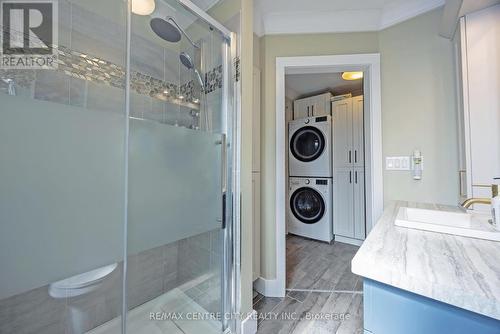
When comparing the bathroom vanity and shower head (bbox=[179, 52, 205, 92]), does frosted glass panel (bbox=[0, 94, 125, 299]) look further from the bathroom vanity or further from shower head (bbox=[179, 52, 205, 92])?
the bathroom vanity

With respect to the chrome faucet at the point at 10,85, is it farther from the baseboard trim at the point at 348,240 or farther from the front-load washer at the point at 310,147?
the baseboard trim at the point at 348,240

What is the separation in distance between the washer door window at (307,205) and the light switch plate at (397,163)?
54.2 inches

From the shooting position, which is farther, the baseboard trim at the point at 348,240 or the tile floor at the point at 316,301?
the baseboard trim at the point at 348,240

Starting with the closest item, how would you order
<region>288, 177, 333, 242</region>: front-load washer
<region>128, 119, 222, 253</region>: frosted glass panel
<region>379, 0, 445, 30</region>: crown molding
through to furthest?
<region>128, 119, 222, 253</region>: frosted glass panel → <region>379, 0, 445, 30</region>: crown molding → <region>288, 177, 333, 242</region>: front-load washer

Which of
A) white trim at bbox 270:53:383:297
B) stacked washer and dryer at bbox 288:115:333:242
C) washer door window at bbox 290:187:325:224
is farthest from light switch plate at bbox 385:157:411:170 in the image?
washer door window at bbox 290:187:325:224

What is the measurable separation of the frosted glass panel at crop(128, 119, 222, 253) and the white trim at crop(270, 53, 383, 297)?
68 cm

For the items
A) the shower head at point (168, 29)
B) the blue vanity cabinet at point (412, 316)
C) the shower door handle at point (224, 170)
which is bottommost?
the blue vanity cabinet at point (412, 316)

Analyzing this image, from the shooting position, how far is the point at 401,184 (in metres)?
1.71

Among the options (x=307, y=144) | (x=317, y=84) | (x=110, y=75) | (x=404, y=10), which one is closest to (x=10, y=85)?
(x=110, y=75)

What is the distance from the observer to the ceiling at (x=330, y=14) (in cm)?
168

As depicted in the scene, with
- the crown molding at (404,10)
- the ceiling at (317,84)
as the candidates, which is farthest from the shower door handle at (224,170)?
the ceiling at (317,84)

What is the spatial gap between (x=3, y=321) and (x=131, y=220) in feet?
3.01

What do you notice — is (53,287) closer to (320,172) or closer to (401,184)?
(401,184)

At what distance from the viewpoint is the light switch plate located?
1690 mm
